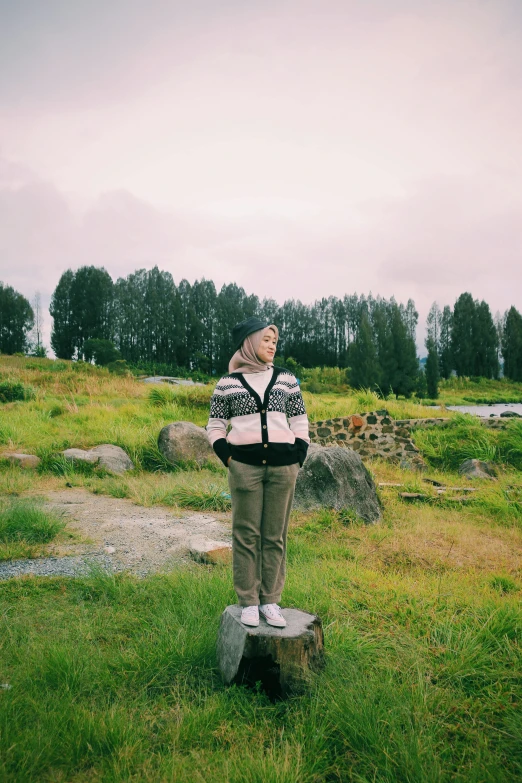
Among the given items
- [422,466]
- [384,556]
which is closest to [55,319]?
[422,466]

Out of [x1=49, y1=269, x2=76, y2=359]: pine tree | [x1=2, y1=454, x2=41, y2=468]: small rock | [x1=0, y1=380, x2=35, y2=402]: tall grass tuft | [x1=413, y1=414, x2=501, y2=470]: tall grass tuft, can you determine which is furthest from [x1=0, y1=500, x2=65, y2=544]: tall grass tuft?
[x1=49, y1=269, x2=76, y2=359]: pine tree

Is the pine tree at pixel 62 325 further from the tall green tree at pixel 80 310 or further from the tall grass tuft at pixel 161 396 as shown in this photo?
the tall grass tuft at pixel 161 396

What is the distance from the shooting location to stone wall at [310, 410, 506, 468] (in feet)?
37.0

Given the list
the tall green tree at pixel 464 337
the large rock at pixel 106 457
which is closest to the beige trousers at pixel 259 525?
the large rock at pixel 106 457

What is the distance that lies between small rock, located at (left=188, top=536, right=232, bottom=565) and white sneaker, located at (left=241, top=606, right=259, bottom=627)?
1.93 meters

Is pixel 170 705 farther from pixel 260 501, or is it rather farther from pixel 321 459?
pixel 321 459

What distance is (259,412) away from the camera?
283cm

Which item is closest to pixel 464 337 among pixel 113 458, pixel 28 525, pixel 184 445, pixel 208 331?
pixel 208 331

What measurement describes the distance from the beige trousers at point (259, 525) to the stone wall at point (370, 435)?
8.53 metres

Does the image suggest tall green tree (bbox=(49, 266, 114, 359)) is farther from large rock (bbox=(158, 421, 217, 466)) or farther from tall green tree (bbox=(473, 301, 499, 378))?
large rock (bbox=(158, 421, 217, 466))

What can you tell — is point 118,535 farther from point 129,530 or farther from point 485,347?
point 485,347

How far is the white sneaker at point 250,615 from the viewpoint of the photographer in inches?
104

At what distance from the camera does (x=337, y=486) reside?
6.64 metres

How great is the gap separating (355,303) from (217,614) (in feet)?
215
